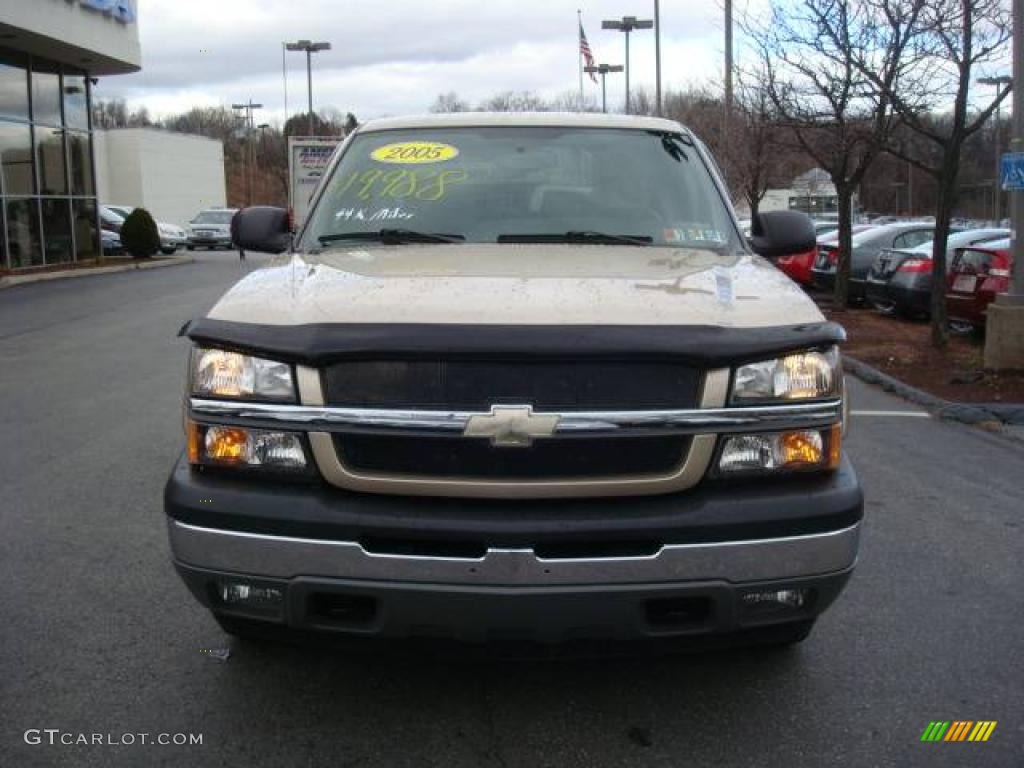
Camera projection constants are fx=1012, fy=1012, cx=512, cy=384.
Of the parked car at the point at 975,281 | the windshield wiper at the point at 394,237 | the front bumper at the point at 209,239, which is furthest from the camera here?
the front bumper at the point at 209,239

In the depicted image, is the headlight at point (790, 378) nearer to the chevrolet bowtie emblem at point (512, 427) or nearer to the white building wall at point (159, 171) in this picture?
the chevrolet bowtie emblem at point (512, 427)

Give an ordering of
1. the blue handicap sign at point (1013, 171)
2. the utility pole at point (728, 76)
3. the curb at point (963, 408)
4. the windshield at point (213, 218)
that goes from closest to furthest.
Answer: the curb at point (963, 408) < the blue handicap sign at point (1013, 171) < the utility pole at point (728, 76) < the windshield at point (213, 218)

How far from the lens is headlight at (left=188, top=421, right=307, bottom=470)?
282 cm

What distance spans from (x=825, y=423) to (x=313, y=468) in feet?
4.76

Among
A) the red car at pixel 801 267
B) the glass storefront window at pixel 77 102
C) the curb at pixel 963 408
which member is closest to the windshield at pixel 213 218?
the glass storefront window at pixel 77 102

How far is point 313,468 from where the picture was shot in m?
2.81

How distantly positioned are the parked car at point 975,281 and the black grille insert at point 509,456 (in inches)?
391

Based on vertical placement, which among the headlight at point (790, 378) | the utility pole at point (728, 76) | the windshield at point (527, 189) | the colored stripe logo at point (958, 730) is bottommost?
the colored stripe logo at point (958, 730)

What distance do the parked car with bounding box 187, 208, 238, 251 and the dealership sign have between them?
16.4 meters

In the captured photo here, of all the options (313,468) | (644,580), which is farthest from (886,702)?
(313,468)

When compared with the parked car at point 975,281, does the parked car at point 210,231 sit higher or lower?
higher

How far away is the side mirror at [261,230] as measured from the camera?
4508 millimetres

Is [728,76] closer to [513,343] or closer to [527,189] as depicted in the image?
[527,189]

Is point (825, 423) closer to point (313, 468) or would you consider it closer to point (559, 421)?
point (559, 421)
